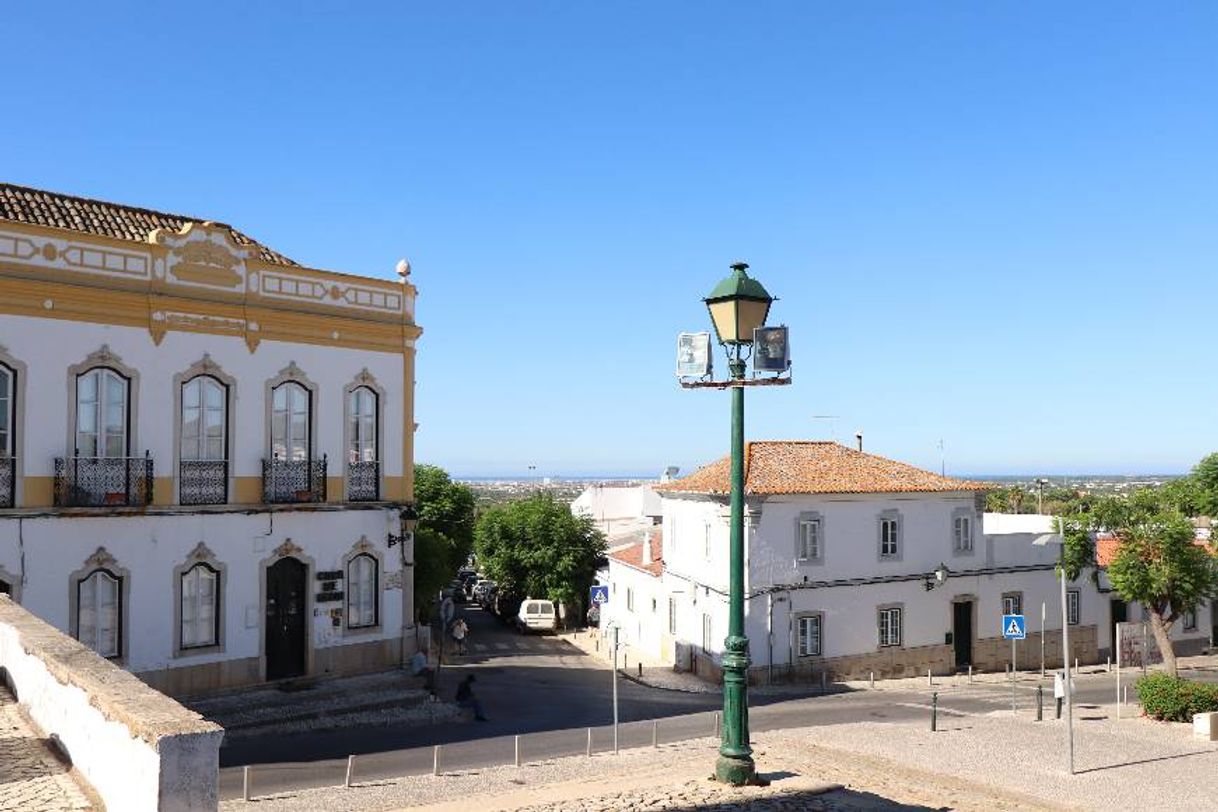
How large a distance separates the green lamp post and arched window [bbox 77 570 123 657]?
518 inches

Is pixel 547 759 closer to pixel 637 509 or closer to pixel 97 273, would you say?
pixel 97 273

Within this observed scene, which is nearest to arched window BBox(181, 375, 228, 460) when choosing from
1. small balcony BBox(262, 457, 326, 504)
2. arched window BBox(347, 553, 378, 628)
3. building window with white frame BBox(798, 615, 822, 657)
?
small balcony BBox(262, 457, 326, 504)

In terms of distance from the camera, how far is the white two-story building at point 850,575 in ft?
97.2

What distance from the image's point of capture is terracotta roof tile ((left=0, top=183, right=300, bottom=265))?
21.2m

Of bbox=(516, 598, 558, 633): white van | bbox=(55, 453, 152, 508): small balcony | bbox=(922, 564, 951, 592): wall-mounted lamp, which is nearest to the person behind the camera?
bbox=(55, 453, 152, 508): small balcony

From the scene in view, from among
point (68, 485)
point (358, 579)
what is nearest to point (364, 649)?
point (358, 579)

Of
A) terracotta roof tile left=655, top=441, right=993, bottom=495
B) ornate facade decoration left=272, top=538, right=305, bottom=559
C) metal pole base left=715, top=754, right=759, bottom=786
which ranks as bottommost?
metal pole base left=715, top=754, right=759, bottom=786

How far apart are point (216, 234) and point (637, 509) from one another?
147ft

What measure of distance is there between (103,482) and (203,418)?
2286mm

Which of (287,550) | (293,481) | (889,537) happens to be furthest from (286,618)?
(889,537)

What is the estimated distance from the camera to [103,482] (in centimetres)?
1950

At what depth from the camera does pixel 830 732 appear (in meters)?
19.1

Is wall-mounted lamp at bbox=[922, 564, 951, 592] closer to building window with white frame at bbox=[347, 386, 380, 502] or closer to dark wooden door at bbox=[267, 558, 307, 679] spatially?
building window with white frame at bbox=[347, 386, 380, 502]

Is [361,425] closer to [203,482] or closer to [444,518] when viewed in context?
[203,482]
